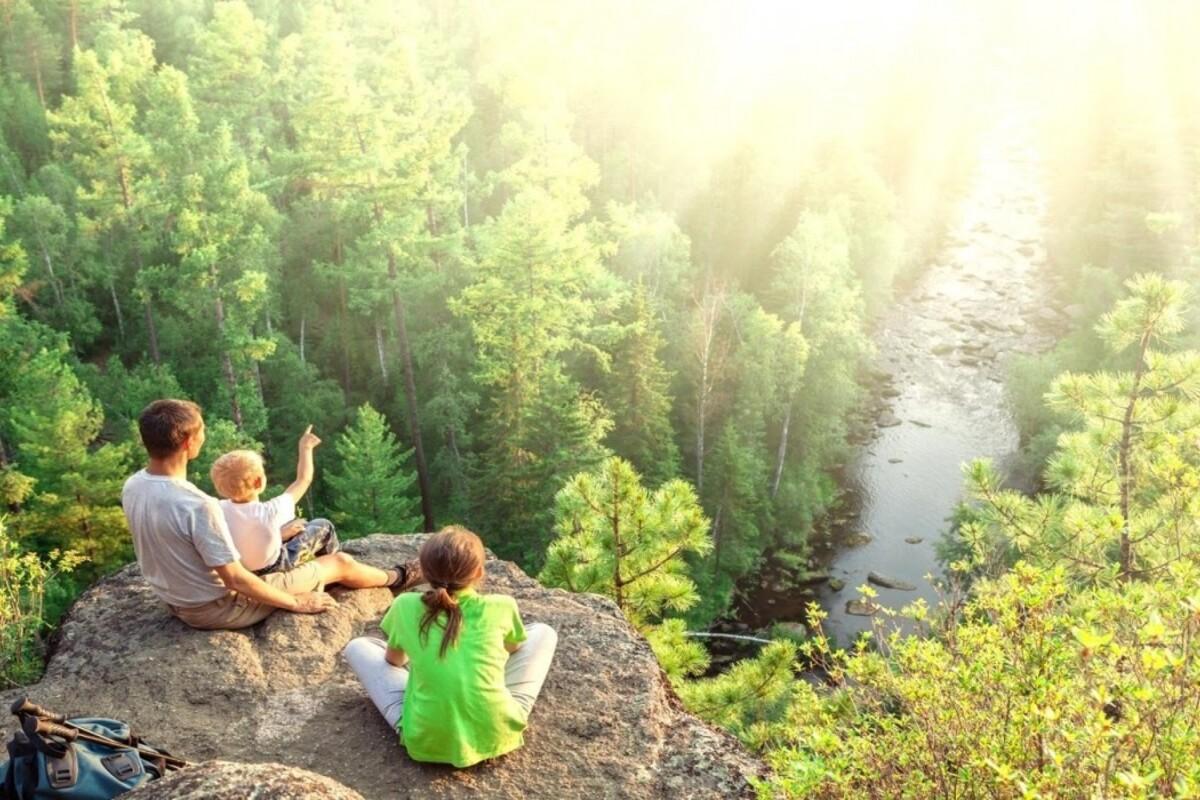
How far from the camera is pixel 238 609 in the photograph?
19.5 ft

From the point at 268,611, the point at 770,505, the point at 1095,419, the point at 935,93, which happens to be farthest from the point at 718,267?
the point at 268,611

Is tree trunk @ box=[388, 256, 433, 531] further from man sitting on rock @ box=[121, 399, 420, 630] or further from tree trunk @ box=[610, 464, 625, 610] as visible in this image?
man sitting on rock @ box=[121, 399, 420, 630]

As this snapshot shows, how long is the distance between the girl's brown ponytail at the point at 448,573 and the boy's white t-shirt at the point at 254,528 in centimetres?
189

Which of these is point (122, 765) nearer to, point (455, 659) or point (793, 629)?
point (455, 659)

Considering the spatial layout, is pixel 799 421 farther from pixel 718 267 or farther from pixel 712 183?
pixel 712 183

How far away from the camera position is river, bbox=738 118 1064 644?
90.8ft

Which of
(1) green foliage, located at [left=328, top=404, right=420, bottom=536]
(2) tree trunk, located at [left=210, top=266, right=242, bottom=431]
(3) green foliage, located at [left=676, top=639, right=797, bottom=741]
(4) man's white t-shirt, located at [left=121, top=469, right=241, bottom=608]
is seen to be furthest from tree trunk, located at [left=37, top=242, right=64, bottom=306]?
(4) man's white t-shirt, located at [left=121, top=469, right=241, bottom=608]

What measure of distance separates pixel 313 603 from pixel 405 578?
0.89 m

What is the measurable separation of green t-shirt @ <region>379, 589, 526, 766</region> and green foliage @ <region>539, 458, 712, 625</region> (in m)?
4.31

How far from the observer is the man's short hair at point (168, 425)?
509cm

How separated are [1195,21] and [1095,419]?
56.7 meters

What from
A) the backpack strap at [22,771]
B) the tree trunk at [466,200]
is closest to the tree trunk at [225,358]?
the tree trunk at [466,200]

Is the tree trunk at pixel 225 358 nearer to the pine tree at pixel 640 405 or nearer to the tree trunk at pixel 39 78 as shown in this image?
the pine tree at pixel 640 405

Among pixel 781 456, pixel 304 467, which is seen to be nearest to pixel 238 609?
pixel 304 467
